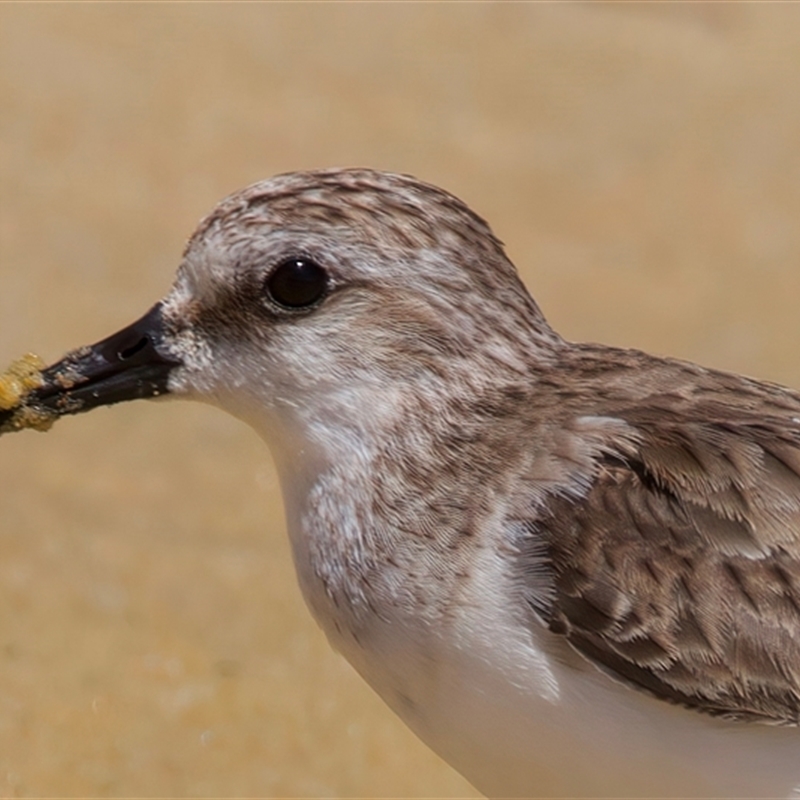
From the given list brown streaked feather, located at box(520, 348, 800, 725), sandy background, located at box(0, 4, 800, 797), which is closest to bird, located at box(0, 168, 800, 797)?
brown streaked feather, located at box(520, 348, 800, 725)

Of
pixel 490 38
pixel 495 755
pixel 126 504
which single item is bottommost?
pixel 495 755

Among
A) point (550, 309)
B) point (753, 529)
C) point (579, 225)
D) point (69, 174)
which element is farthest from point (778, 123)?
point (753, 529)

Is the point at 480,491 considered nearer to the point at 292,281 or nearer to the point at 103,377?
the point at 292,281

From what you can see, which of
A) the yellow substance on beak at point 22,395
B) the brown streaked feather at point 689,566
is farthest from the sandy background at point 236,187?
the brown streaked feather at point 689,566

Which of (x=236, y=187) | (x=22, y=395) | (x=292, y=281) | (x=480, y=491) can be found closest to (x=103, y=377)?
(x=22, y=395)

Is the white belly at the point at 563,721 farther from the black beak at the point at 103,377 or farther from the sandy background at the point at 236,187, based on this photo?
the sandy background at the point at 236,187

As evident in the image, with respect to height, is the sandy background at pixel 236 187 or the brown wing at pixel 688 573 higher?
the sandy background at pixel 236 187

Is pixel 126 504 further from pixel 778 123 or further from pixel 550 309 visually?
pixel 778 123
